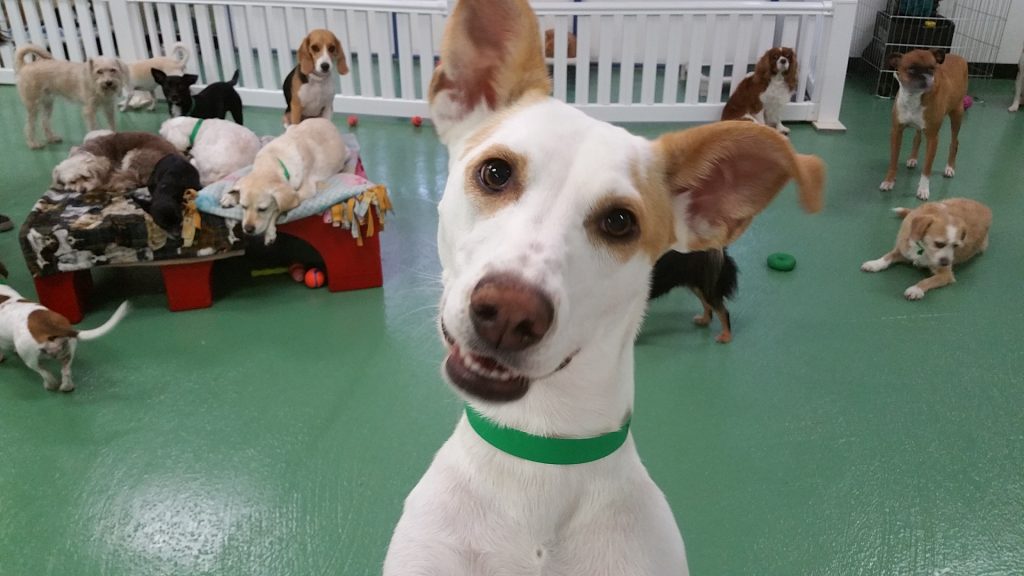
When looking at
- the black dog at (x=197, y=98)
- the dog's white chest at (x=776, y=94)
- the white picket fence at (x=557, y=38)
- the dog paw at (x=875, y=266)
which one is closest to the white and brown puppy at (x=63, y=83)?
the black dog at (x=197, y=98)

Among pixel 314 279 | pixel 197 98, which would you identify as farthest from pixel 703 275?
pixel 197 98

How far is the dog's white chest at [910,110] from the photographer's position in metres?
4.65

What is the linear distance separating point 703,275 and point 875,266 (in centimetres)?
132

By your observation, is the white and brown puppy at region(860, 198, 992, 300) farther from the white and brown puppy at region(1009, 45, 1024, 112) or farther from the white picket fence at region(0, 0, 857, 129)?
the white and brown puppy at region(1009, 45, 1024, 112)

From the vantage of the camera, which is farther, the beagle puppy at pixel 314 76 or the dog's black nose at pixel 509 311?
the beagle puppy at pixel 314 76

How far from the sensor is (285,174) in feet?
11.4

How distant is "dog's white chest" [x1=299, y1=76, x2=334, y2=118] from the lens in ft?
15.9

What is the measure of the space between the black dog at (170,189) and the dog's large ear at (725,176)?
102 inches

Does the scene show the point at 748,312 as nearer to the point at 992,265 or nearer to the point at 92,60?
the point at 992,265

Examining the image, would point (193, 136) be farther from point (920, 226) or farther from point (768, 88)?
point (768, 88)

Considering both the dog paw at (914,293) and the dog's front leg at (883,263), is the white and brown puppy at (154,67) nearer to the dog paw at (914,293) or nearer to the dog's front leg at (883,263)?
the dog's front leg at (883,263)

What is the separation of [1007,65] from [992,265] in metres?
4.77

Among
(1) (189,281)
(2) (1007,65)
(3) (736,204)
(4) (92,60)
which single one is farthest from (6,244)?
(2) (1007,65)

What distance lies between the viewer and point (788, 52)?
5484 mm
